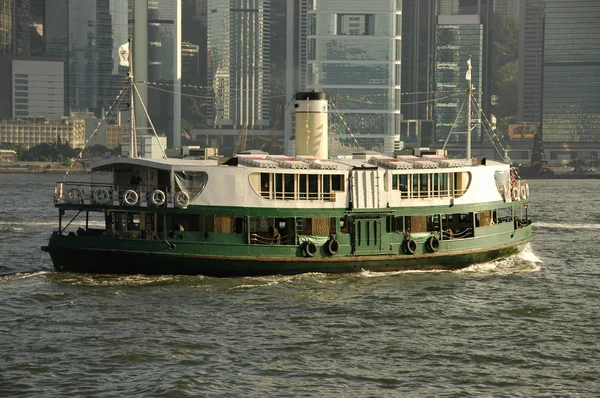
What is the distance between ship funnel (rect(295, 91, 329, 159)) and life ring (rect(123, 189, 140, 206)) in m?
9.77

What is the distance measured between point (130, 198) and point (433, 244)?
36.2 feet

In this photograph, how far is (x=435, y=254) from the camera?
45.3m

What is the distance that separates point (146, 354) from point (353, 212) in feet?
43.3

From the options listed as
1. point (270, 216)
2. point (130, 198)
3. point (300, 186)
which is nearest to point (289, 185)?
point (300, 186)

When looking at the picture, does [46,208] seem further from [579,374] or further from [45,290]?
[579,374]

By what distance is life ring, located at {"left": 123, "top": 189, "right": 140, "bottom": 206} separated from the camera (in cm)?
4209

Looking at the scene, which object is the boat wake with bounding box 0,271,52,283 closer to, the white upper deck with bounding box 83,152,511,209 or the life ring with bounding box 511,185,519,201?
the white upper deck with bounding box 83,152,511,209

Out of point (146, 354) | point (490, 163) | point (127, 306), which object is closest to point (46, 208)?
point (490, 163)

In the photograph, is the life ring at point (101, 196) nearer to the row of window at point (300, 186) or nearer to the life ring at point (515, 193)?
the row of window at point (300, 186)

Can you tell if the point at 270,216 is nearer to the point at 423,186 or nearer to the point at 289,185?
the point at 289,185

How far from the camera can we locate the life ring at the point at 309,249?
4309cm

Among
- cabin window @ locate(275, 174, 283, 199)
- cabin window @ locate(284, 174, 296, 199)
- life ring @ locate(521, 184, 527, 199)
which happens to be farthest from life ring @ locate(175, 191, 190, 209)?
life ring @ locate(521, 184, 527, 199)

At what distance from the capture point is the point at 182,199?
42.1 m

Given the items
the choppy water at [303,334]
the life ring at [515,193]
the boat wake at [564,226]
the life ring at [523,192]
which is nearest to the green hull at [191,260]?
the choppy water at [303,334]
